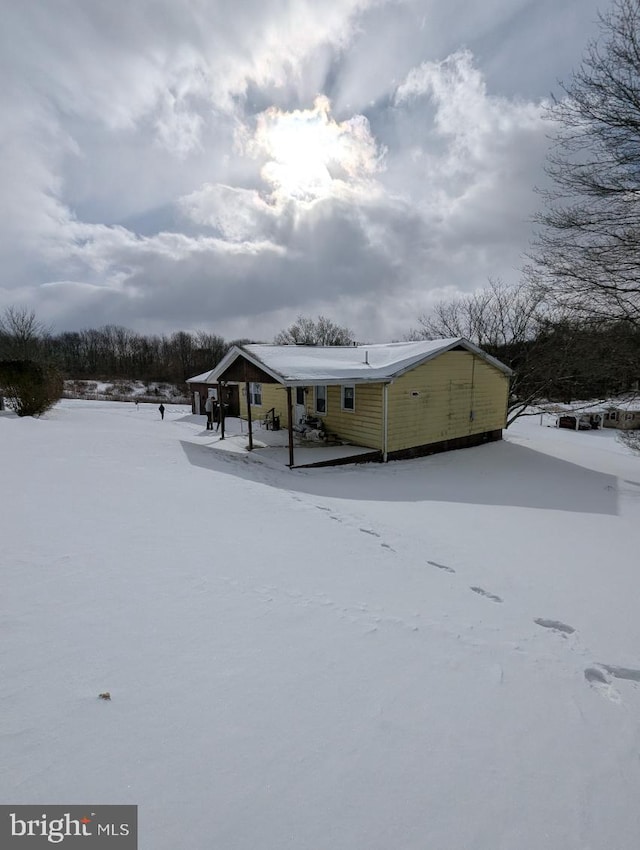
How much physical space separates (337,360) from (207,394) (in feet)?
47.5

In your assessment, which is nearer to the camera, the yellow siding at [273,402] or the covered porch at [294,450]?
the covered porch at [294,450]

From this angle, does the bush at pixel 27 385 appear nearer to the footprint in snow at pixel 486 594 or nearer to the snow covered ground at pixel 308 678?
the snow covered ground at pixel 308 678

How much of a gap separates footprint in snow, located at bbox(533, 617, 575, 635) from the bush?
622 inches

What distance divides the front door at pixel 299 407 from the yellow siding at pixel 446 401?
4230mm

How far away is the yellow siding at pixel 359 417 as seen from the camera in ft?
40.5

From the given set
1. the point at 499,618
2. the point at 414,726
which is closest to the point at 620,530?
the point at 499,618

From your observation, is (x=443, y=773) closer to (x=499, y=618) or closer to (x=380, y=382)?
(x=499, y=618)

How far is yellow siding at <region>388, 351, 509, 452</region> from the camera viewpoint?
12633mm

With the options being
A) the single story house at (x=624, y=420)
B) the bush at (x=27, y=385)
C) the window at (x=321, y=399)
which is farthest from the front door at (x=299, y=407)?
the single story house at (x=624, y=420)

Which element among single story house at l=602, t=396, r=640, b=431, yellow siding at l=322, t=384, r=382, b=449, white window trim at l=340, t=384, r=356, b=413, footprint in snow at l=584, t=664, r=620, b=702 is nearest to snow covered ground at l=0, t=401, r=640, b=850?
footprint in snow at l=584, t=664, r=620, b=702

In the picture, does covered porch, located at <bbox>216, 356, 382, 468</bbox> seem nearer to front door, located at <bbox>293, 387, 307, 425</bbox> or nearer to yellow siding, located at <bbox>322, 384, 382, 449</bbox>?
front door, located at <bbox>293, 387, 307, 425</bbox>

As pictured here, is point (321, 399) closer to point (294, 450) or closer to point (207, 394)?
point (294, 450)

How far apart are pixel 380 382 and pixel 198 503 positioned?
7.57 meters

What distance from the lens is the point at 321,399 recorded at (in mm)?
14672
